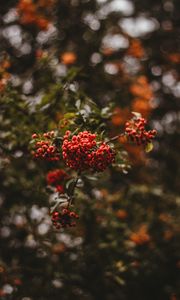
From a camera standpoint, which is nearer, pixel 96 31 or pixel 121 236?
pixel 121 236

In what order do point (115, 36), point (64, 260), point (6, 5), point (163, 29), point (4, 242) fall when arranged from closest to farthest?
1. point (64, 260)
2. point (4, 242)
3. point (6, 5)
4. point (115, 36)
5. point (163, 29)

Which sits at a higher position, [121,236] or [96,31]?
[96,31]

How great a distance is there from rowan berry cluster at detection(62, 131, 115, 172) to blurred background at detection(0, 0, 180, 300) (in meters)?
0.86

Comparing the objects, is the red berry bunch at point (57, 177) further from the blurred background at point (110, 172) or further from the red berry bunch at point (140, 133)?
the red berry bunch at point (140, 133)

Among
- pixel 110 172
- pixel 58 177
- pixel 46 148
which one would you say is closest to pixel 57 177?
pixel 58 177

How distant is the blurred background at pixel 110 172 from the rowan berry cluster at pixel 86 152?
0.86 metres

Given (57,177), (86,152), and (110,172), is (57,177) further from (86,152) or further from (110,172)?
(110,172)

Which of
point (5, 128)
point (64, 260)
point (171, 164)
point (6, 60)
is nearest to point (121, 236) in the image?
point (64, 260)

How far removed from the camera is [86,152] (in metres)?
2.12

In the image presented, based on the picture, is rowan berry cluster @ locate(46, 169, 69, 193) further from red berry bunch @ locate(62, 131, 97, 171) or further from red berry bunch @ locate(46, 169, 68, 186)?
red berry bunch @ locate(62, 131, 97, 171)

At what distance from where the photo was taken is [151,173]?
6.70 metres

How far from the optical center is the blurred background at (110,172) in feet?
12.2

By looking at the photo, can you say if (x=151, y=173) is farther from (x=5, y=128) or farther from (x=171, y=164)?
(x=5, y=128)

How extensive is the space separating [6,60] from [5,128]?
0.65 meters
